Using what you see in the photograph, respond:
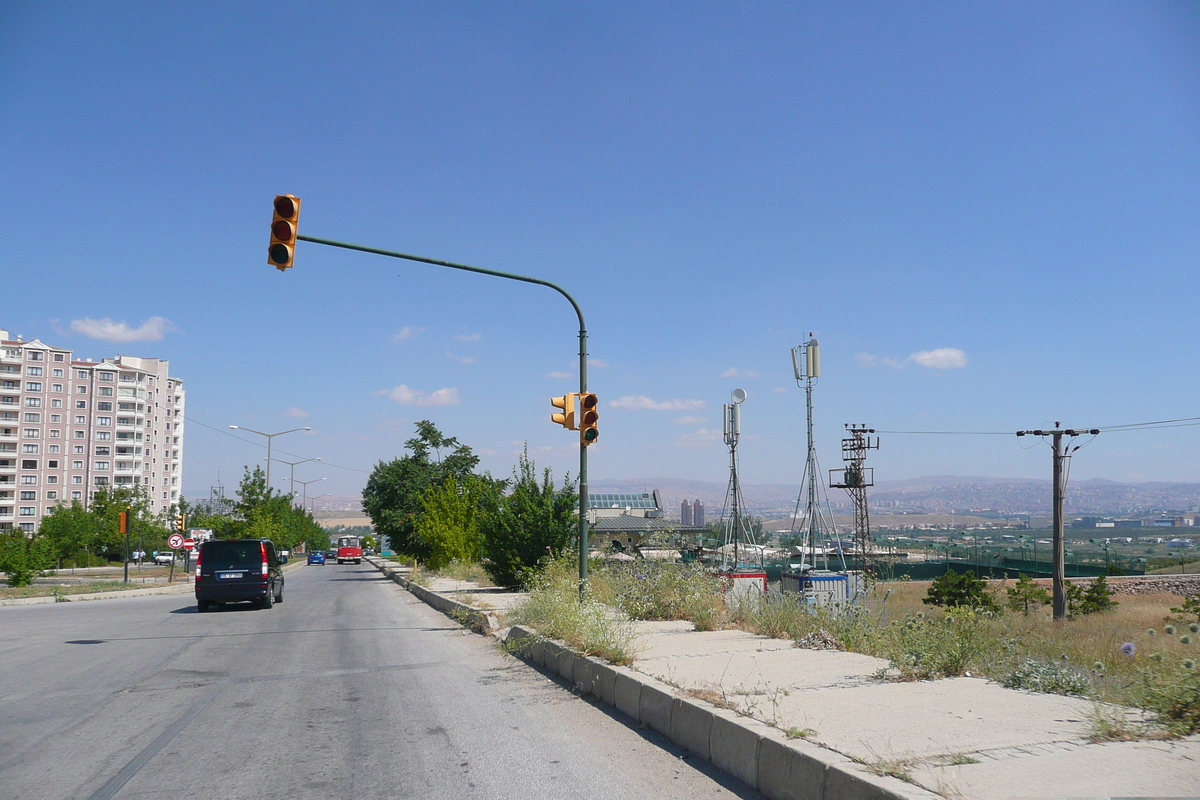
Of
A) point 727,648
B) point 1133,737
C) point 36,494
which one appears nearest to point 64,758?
point 727,648

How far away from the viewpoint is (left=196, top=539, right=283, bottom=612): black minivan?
2056 cm

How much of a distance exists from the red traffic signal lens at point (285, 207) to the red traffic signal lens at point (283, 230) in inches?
4.4

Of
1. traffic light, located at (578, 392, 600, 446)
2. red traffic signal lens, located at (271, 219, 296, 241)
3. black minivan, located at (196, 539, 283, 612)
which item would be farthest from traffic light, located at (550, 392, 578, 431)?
black minivan, located at (196, 539, 283, 612)

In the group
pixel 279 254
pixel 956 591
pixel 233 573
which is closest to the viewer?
pixel 279 254

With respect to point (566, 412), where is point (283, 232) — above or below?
above

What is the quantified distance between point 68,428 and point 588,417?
131 m

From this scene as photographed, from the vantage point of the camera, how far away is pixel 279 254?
11.1m

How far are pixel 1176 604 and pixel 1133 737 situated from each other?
51348 mm

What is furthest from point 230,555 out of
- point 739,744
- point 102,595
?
point 739,744

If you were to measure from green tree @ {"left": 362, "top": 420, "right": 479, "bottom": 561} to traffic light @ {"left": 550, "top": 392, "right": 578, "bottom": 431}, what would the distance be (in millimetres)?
32453

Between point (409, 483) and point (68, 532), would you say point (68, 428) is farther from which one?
point (409, 483)

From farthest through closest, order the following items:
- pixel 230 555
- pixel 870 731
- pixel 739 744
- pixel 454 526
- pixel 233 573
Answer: pixel 454 526
pixel 230 555
pixel 233 573
pixel 739 744
pixel 870 731

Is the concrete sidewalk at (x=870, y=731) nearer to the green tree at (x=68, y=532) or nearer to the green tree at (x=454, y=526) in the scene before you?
the green tree at (x=454, y=526)

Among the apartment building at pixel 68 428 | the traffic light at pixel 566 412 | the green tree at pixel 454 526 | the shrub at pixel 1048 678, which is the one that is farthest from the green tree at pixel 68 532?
the shrub at pixel 1048 678
